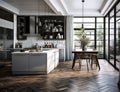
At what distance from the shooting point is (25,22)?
12.0 meters

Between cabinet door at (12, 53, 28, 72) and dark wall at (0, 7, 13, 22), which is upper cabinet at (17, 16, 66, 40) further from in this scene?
cabinet door at (12, 53, 28, 72)

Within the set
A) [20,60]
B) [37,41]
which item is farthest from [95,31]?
[20,60]

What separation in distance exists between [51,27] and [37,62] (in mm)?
5452

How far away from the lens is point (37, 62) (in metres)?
6.92

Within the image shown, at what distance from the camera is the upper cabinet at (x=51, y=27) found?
39.4 ft

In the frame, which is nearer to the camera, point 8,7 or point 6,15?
point 8,7

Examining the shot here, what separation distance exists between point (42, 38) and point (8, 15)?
2.54 metres

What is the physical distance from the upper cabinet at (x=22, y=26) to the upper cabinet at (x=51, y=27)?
0.69 m

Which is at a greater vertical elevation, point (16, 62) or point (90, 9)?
point (90, 9)

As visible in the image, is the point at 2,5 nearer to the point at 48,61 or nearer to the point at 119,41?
the point at 48,61

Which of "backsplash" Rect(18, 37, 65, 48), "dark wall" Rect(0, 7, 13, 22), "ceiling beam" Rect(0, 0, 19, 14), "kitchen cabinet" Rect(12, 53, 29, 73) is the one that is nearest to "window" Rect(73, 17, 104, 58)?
"backsplash" Rect(18, 37, 65, 48)

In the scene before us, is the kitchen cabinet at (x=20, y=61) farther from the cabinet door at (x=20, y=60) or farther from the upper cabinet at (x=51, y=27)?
the upper cabinet at (x=51, y=27)

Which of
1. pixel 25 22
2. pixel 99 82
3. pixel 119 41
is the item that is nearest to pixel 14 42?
pixel 25 22

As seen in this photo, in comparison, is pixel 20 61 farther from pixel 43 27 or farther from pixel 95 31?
pixel 95 31
